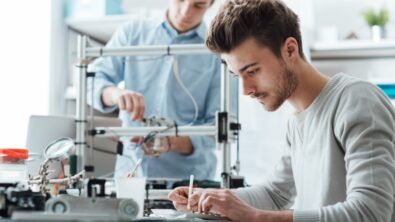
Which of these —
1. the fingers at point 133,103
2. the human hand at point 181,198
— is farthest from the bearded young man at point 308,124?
the fingers at point 133,103

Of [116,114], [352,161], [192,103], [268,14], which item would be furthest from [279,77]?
[116,114]

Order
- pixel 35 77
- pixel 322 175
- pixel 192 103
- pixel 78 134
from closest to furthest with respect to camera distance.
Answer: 1. pixel 322 175
2. pixel 78 134
3. pixel 192 103
4. pixel 35 77

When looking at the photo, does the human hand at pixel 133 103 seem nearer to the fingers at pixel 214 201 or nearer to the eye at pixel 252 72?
the eye at pixel 252 72

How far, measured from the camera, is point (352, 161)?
4.01 feet

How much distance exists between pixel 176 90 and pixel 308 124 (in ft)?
3.41

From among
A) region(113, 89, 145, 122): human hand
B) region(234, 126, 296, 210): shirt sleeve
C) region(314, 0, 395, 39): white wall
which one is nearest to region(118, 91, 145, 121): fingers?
region(113, 89, 145, 122): human hand

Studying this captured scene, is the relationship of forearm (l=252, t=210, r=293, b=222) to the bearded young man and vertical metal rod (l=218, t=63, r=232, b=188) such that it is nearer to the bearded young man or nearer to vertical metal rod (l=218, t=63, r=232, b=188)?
the bearded young man

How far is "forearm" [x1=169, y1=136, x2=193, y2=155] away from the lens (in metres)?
2.30

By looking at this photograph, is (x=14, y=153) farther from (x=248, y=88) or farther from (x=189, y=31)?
(x=189, y=31)

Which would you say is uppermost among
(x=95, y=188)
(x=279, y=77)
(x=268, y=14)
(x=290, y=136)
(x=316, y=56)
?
(x=316, y=56)

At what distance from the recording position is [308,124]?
4.71ft

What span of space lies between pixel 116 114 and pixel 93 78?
2.89 feet

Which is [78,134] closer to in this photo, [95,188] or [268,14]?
[268,14]

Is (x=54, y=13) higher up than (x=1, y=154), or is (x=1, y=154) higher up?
(x=54, y=13)
